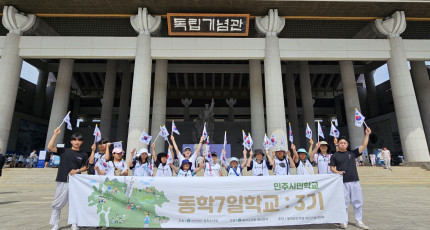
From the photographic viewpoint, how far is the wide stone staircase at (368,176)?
13.9 meters

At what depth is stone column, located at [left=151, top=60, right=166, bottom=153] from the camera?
21516mm

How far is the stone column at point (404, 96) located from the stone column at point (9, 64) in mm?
29817

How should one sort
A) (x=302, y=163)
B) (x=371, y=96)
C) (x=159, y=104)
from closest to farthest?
(x=302, y=163) < (x=159, y=104) < (x=371, y=96)

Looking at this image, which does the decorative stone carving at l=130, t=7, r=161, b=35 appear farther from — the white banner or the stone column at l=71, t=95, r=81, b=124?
the stone column at l=71, t=95, r=81, b=124

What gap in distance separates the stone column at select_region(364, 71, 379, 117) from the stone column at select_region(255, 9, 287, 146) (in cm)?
2350

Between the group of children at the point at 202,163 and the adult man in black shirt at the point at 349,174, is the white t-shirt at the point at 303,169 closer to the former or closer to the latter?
the group of children at the point at 202,163

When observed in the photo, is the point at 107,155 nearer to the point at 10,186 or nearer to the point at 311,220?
the point at 311,220

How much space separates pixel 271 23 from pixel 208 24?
5188 millimetres

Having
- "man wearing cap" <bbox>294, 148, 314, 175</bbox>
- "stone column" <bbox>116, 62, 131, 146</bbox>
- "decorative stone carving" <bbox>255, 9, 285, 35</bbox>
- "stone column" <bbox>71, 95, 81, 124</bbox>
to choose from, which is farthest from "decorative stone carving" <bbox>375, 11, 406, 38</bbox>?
"stone column" <bbox>71, 95, 81, 124</bbox>

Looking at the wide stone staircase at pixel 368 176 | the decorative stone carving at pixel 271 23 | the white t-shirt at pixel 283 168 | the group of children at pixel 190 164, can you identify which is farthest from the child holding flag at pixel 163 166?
the decorative stone carving at pixel 271 23

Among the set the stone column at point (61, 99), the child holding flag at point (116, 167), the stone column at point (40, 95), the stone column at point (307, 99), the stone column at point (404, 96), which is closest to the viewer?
the child holding flag at point (116, 167)

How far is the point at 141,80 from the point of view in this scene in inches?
709

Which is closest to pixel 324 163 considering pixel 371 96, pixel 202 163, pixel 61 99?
pixel 202 163

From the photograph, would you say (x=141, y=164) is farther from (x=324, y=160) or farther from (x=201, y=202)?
(x=324, y=160)
